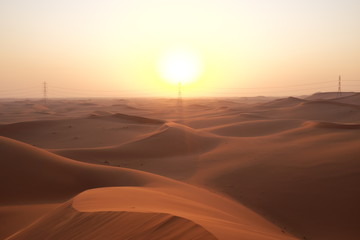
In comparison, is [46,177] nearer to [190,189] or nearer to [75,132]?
[190,189]

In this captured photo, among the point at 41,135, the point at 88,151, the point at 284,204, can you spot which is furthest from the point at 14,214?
the point at 41,135

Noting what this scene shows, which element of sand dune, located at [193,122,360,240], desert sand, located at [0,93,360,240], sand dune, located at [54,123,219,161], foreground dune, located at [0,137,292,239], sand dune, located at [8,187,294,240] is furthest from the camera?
sand dune, located at [54,123,219,161]

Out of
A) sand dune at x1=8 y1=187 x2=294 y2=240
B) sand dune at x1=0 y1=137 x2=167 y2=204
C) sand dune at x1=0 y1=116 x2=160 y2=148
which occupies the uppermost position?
sand dune at x1=8 y1=187 x2=294 y2=240

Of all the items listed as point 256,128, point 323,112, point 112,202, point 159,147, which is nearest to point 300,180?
point 112,202

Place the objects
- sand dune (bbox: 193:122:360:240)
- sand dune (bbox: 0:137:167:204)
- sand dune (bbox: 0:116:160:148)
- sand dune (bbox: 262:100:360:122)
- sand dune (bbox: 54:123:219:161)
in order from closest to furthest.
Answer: sand dune (bbox: 193:122:360:240)
sand dune (bbox: 0:137:167:204)
sand dune (bbox: 54:123:219:161)
sand dune (bbox: 0:116:160:148)
sand dune (bbox: 262:100:360:122)

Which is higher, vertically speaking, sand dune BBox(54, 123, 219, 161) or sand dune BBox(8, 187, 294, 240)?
sand dune BBox(8, 187, 294, 240)

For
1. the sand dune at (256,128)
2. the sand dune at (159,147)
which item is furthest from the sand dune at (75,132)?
the sand dune at (256,128)

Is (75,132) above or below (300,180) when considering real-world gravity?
below

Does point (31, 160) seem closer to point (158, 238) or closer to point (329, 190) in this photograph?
point (158, 238)

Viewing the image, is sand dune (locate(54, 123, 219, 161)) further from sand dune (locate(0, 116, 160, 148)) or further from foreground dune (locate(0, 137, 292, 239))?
foreground dune (locate(0, 137, 292, 239))

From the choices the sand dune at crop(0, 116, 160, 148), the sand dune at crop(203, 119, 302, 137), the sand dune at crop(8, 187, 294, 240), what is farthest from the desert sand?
the sand dune at crop(0, 116, 160, 148)

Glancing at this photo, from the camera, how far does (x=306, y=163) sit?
880cm

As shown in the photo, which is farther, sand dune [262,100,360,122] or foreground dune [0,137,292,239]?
sand dune [262,100,360,122]

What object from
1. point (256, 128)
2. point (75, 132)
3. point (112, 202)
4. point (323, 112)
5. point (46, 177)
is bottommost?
point (75, 132)
